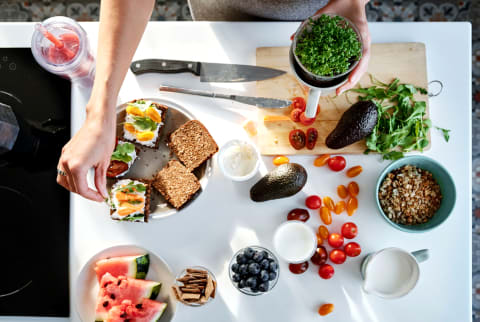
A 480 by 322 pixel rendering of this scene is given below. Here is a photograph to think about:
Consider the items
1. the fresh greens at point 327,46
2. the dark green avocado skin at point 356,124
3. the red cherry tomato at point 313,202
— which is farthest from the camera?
the red cherry tomato at point 313,202

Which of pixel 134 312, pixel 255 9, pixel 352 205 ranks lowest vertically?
pixel 134 312

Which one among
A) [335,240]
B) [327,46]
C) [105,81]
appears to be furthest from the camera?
[335,240]

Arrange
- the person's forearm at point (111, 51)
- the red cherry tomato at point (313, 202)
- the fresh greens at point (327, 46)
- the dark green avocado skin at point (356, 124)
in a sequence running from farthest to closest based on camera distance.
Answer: the red cherry tomato at point (313, 202) → the dark green avocado skin at point (356, 124) → the person's forearm at point (111, 51) → the fresh greens at point (327, 46)

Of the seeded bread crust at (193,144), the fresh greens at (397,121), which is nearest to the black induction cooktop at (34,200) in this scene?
the seeded bread crust at (193,144)

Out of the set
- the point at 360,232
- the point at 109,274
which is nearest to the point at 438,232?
the point at 360,232

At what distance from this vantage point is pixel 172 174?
1195 mm

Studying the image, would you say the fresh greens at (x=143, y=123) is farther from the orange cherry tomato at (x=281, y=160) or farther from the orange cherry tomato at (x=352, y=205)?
the orange cherry tomato at (x=352, y=205)

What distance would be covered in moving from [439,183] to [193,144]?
2.48 feet

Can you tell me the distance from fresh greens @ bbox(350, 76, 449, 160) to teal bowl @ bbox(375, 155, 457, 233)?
0.17 ft

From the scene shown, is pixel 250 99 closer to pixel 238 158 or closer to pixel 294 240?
pixel 238 158

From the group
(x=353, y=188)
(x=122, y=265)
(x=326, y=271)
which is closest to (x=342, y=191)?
(x=353, y=188)

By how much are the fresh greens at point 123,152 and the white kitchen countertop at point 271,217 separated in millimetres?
171

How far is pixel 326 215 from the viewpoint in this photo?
1219 millimetres

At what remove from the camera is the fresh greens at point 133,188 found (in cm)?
117
